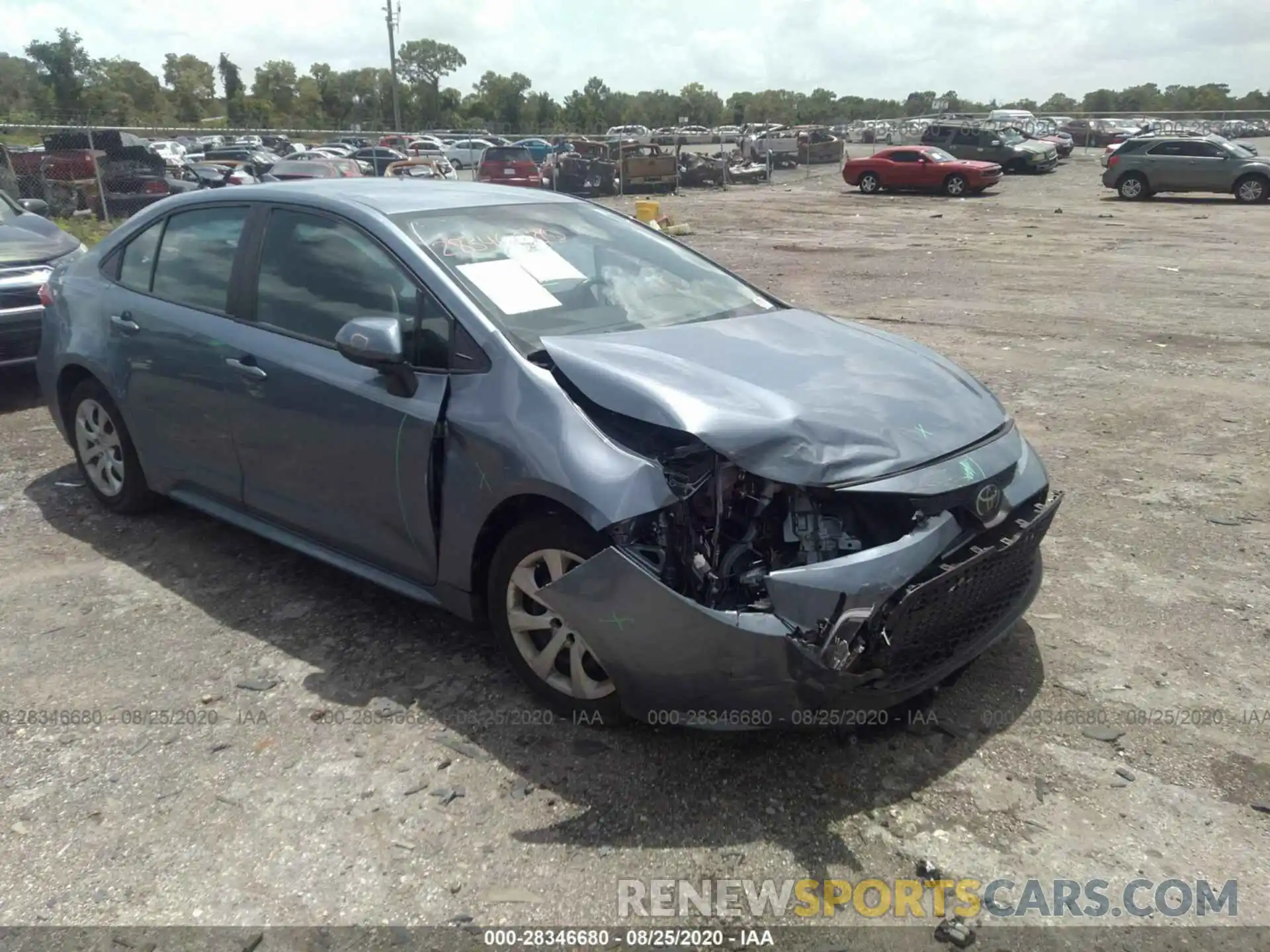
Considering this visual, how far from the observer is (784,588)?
9.03 feet

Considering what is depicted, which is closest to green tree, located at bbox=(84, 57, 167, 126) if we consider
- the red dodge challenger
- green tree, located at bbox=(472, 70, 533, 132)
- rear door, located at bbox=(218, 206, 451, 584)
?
green tree, located at bbox=(472, 70, 533, 132)

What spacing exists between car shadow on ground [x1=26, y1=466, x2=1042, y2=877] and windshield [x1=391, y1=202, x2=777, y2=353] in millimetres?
1285

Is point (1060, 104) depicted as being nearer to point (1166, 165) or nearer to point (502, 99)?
point (502, 99)

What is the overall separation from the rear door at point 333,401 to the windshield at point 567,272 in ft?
0.75

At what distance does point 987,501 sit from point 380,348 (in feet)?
6.74

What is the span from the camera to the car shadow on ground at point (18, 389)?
24.6 ft

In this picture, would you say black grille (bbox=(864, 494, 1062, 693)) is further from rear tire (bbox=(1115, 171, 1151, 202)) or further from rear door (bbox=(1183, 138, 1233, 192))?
rear tire (bbox=(1115, 171, 1151, 202))

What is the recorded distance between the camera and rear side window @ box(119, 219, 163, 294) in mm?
4859

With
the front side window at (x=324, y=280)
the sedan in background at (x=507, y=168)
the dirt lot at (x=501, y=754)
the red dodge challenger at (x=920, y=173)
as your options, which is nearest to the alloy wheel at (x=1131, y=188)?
the red dodge challenger at (x=920, y=173)

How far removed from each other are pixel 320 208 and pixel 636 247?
1.34 meters

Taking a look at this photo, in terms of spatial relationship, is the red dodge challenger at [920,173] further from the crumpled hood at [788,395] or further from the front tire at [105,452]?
the front tire at [105,452]

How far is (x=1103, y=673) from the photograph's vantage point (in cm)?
368

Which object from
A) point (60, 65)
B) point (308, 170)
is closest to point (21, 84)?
point (60, 65)

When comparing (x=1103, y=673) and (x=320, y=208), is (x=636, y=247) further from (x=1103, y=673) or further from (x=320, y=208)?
(x=1103, y=673)
